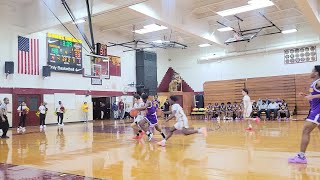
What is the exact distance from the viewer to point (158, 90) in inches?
1006

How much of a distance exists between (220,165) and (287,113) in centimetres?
1384

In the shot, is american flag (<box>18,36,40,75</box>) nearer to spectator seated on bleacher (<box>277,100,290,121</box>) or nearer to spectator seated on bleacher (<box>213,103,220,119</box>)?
spectator seated on bleacher (<box>213,103,220,119</box>)

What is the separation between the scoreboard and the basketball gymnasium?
7 cm

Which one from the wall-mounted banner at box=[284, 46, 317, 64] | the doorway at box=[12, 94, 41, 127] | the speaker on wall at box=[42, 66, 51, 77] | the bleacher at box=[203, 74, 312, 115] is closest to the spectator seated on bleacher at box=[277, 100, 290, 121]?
the bleacher at box=[203, 74, 312, 115]

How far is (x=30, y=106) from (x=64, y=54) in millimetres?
3861

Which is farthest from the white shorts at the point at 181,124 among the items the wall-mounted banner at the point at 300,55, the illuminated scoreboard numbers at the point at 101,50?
the wall-mounted banner at the point at 300,55

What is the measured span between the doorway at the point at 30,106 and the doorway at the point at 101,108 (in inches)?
224

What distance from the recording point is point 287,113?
1709cm

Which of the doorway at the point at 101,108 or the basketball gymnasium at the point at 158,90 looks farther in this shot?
the doorway at the point at 101,108

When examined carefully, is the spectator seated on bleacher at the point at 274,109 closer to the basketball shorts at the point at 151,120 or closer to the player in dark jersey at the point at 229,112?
the player in dark jersey at the point at 229,112

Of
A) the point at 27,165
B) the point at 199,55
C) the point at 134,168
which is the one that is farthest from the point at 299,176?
the point at 199,55

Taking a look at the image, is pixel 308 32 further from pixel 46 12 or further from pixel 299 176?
pixel 299 176

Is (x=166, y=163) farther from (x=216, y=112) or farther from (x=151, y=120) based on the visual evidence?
(x=216, y=112)

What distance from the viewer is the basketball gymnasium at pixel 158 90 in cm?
505
